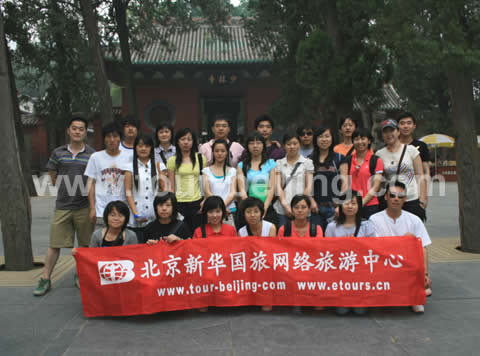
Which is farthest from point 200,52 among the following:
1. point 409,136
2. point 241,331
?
point 241,331

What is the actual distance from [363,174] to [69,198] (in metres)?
3.01

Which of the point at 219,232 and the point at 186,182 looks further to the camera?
the point at 186,182

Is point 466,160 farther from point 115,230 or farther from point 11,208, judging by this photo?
point 11,208

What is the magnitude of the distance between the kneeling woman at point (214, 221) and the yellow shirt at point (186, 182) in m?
0.32

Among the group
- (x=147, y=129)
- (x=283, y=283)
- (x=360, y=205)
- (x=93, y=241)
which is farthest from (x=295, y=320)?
(x=147, y=129)

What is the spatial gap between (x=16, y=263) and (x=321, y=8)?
760 cm

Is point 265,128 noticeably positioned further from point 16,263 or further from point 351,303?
point 16,263

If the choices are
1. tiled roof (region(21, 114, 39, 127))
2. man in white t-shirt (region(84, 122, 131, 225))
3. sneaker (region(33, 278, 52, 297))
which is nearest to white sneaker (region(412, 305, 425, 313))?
man in white t-shirt (region(84, 122, 131, 225))

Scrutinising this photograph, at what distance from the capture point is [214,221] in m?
3.99

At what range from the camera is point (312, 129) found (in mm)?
4770

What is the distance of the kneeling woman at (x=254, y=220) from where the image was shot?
3.92 m

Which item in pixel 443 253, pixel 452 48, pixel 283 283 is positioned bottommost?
pixel 443 253

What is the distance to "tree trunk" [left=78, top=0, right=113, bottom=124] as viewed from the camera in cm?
973

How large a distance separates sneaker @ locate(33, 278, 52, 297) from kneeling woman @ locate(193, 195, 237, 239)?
1670 mm
